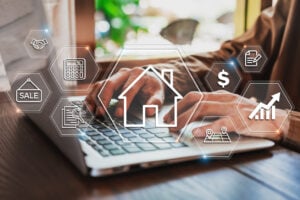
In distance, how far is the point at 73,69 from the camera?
0.34 m

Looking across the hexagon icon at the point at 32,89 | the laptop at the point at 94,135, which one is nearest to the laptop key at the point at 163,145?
the laptop at the point at 94,135

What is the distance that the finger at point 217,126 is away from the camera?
0.34 meters

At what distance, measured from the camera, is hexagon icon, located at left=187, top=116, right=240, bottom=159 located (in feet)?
1.05

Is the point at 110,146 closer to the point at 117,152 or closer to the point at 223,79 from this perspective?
the point at 117,152

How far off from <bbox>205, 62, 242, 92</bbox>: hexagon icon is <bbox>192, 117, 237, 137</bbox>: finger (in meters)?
0.05

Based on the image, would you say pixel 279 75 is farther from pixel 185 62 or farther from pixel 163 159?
pixel 163 159

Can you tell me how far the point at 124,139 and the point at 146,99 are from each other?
59 mm

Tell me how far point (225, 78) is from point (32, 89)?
0.19 metres

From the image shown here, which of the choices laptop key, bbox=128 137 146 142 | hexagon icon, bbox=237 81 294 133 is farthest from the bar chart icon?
laptop key, bbox=128 137 146 142

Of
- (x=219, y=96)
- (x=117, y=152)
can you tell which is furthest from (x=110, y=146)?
(x=219, y=96)

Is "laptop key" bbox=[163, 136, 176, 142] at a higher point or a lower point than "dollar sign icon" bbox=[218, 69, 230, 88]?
lower

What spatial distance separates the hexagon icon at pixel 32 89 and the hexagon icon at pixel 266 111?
0.58ft

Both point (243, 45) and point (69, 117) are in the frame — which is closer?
point (69, 117)

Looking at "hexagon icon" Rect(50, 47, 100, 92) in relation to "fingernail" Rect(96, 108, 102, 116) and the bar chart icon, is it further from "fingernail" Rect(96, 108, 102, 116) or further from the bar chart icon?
the bar chart icon
